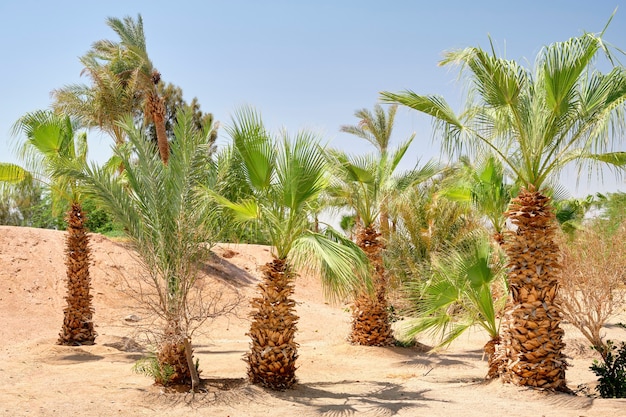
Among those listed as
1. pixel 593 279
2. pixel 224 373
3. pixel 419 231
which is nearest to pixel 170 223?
pixel 224 373

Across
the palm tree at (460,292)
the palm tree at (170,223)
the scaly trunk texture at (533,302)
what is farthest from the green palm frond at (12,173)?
the scaly trunk texture at (533,302)

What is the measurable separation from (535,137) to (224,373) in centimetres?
717

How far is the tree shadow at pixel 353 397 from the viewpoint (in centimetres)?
871

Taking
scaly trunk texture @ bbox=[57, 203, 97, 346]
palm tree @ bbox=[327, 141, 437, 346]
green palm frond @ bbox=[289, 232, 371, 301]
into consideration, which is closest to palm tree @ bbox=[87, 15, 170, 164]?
scaly trunk texture @ bbox=[57, 203, 97, 346]

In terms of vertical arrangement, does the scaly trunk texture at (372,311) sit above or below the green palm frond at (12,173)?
below

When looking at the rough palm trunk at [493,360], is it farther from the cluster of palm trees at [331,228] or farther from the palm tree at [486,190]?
the palm tree at [486,190]

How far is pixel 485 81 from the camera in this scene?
9.37 m

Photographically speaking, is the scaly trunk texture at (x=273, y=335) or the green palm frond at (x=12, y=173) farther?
the green palm frond at (x=12, y=173)

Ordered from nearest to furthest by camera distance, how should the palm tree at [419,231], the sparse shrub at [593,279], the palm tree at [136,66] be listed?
the sparse shrub at [593,279] → the palm tree at [419,231] → the palm tree at [136,66]

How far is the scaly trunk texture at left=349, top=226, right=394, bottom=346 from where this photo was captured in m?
15.4

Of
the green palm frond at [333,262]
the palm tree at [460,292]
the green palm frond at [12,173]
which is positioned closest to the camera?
the green palm frond at [333,262]

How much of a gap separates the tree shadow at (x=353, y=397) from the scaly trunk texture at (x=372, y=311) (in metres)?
4.25

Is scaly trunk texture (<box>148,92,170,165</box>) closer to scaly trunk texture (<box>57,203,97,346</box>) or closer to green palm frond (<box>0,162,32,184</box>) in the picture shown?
scaly trunk texture (<box>57,203,97,346</box>)

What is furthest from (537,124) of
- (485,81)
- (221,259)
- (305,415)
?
(221,259)
